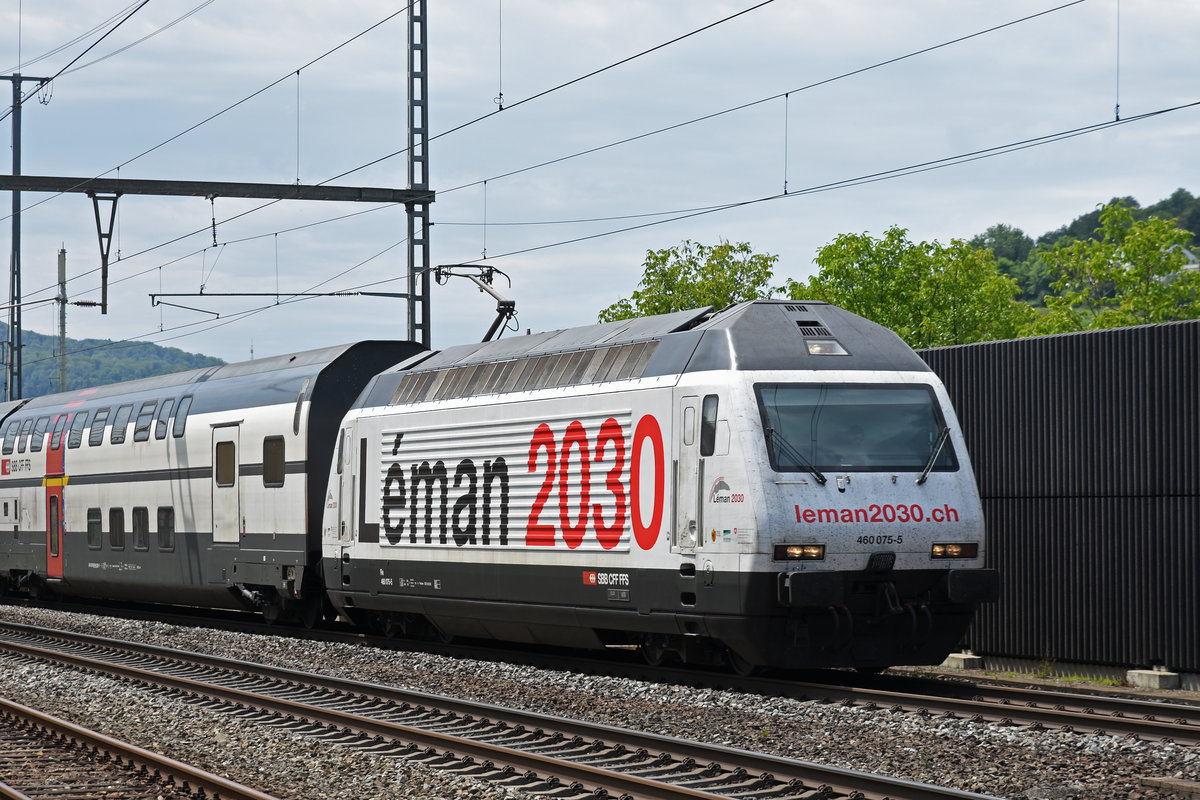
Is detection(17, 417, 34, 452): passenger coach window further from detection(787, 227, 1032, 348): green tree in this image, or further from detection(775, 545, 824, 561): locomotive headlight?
detection(787, 227, 1032, 348): green tree

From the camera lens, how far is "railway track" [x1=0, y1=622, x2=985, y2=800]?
8.73 meters

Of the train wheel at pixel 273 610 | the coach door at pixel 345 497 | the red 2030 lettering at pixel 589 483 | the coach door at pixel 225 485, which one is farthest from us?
the coach door at pixel 225 485

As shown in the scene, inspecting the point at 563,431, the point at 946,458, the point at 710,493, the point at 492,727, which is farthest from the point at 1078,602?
the point at 492,727

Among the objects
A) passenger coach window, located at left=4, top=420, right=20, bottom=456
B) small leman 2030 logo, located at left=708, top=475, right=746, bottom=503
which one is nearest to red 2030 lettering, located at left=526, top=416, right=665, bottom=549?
small leman 2030 logo, located at left=708, top=475, right=746, bottom=503

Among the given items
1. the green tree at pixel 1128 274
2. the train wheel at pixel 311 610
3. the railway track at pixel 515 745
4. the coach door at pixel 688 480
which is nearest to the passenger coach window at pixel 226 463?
the train wheel at pixel 311 610

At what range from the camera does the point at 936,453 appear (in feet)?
44.1

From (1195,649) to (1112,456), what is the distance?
2.02 metres

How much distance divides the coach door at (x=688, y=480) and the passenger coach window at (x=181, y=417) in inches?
461

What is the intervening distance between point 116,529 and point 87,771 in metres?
15.3

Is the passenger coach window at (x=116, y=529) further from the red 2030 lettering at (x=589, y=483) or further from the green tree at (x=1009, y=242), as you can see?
the green tree at (x=1009, y=242)

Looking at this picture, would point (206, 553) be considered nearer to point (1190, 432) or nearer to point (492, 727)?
point (492, 727)

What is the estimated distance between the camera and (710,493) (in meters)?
13.1

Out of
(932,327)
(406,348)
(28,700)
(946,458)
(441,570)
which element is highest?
(932,327)

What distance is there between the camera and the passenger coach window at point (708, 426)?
1321cm
